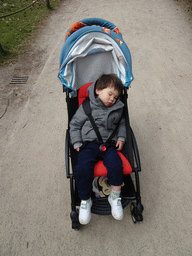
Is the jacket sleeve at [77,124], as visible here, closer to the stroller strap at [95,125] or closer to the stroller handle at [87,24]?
the stroller strap at [95,125]

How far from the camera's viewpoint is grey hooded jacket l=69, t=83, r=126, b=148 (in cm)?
192

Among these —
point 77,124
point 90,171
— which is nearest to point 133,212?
point 90,171

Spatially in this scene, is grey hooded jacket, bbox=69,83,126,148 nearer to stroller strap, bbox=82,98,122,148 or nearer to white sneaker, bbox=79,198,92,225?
stroller strap, bbox=82,98,122,148

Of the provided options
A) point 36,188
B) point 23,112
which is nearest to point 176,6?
point 23,112

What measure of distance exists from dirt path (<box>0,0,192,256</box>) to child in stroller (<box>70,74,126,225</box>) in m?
0.46

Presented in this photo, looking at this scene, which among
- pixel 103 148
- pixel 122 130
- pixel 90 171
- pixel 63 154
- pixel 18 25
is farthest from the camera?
pixel 18 25

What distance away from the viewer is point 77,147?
1923mm

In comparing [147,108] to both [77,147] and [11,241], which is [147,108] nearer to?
[77,147]

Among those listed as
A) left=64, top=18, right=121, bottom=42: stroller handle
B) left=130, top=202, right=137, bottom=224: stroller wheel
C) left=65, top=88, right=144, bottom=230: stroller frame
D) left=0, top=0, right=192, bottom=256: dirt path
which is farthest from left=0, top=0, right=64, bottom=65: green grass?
left=130, top=202, right=137, bottom=224: stroller wheel

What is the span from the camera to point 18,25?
195 inches

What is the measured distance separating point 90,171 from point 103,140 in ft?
1.26

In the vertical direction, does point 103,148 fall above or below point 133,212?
above

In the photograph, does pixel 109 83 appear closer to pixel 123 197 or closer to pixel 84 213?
pixel 123 197

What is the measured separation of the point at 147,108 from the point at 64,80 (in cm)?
175
